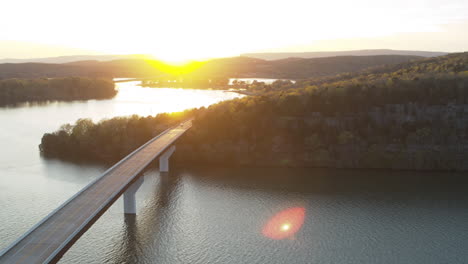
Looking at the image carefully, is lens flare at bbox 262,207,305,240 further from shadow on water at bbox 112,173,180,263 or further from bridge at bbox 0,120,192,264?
bridge at bbox 0,120,192,264

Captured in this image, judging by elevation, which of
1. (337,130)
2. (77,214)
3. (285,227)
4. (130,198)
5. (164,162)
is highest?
(337,130)

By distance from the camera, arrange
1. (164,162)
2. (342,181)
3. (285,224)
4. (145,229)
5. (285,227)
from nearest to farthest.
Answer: (145,229) < (285,227) < (285,224) < (342,181) < (164,162)

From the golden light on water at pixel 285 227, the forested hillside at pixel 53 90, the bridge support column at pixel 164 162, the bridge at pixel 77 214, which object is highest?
the forested hillside at pixel 53 90

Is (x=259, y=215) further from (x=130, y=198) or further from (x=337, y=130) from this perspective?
(x=337, y=130)

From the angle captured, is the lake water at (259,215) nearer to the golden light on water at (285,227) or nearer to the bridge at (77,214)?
the golden light on water at (285,227)

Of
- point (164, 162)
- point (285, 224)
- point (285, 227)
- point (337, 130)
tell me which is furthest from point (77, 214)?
point (337, 130)

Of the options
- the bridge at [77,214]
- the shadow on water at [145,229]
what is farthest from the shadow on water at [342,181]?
the bridge at [77,214]

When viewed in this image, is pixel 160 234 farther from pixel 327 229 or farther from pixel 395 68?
pixel 395 68
